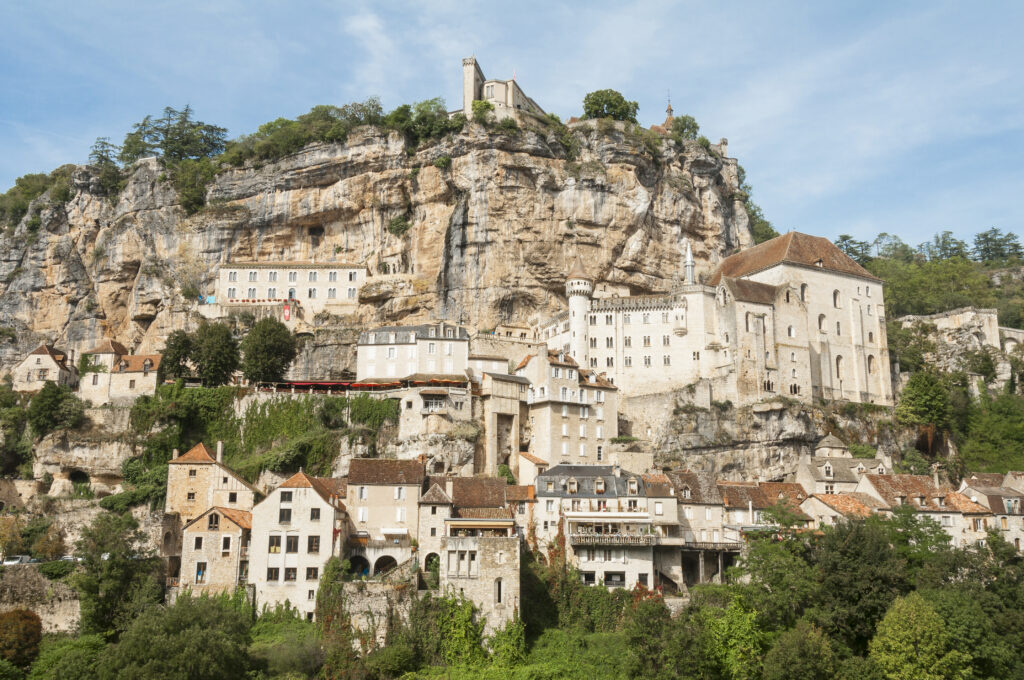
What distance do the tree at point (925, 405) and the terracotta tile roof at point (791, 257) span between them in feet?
41.4

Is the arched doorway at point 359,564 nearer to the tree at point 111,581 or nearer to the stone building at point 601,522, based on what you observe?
the stone building at point 601,522

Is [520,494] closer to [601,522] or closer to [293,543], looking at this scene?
[601,522]

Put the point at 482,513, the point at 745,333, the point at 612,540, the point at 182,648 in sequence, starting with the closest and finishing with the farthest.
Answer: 1. the point at 182,648
2. the point at 612,540
3. the point at 482,513
4. the point at 745,333

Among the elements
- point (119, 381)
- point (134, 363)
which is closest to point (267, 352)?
point (134, 363)

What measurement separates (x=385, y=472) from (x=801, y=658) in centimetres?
2345

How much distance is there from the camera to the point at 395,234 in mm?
85000

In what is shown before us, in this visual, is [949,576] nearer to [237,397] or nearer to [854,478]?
[854,478]

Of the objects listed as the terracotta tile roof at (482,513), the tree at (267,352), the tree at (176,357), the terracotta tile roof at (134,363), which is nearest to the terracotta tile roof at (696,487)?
the terracotta tile roof at (482,513)

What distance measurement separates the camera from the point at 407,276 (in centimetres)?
8169

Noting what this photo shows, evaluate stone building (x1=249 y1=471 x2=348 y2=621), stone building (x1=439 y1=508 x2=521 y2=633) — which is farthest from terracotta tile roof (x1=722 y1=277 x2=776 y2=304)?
stone building (x1=249 y1=471 x2=348 y2=621)

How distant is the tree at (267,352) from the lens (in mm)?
68688

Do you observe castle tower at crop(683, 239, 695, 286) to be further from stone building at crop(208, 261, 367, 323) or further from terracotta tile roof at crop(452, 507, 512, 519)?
terracotta tile roof at crop(452, 507, 512, 519)

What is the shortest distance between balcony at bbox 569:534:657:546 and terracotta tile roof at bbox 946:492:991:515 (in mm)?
19442

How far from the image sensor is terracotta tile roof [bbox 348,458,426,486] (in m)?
52.1
